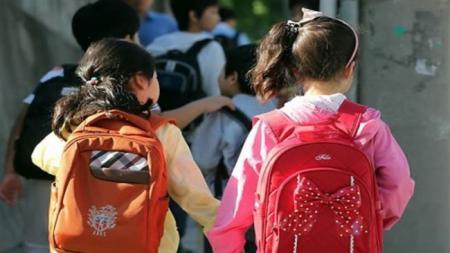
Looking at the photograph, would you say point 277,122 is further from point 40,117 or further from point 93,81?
point 40,117

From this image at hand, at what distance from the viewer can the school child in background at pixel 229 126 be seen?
520 centimetres

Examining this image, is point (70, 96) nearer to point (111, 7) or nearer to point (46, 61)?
point (111, 7)

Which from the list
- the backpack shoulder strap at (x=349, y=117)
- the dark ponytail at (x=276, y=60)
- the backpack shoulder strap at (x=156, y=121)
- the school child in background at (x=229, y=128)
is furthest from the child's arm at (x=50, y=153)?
the school child in background at (x=229, y=128)

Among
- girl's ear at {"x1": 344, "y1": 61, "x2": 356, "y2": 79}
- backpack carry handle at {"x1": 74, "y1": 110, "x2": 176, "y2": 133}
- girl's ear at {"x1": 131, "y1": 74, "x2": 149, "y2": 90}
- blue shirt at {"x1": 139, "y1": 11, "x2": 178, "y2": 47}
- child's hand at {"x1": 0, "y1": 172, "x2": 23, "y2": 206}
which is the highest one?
girl's ear at {"x1": 344, "y1": 61, "x2": 356, "y2": 79}

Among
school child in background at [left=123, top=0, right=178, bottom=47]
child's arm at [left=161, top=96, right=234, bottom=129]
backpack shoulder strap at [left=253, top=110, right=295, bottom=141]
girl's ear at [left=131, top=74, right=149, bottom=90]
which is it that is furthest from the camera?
school child in background at [left=123, top=0, right=178, bottom=47]

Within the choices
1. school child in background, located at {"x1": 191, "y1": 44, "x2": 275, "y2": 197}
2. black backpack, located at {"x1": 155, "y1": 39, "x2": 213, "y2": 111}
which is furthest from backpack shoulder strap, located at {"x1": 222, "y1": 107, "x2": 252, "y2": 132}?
black backpack, located at {"x1": 155, "y1": 39, "x2": 213, "y2": 111}

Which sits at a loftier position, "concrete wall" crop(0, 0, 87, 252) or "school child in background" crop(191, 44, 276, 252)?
"school child in background" crop(191, 44, 276, 252)

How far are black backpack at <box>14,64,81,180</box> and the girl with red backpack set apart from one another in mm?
1272

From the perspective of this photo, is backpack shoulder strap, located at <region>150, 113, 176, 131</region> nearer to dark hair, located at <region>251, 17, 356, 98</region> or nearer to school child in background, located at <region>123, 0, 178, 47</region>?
dark hair, located at <region>251, 17, 356, 98</region>

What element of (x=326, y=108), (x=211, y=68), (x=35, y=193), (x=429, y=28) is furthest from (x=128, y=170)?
(x=211, y=68)

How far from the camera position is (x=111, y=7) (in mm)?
4945

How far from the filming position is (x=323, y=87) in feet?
11.9

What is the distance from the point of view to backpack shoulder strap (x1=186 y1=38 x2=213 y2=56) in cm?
584

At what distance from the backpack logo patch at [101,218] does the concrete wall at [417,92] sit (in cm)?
173
